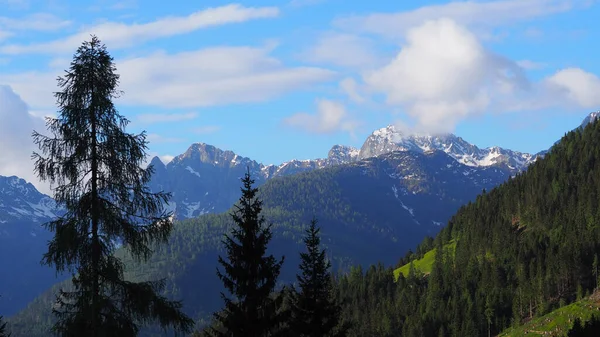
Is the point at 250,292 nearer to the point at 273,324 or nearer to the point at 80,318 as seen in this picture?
the point at 273,324

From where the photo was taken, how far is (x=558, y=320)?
181 meters

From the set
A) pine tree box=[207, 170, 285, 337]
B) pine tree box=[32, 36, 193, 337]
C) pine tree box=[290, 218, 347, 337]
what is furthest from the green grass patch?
pine tree box=[32, 36, 193, 337]

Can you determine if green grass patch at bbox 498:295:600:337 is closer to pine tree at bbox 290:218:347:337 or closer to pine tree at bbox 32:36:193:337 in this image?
pine tree at bbox 290:218:347:337

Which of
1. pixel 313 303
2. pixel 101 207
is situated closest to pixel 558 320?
pixel 313 303

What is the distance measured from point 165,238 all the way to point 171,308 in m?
2.79

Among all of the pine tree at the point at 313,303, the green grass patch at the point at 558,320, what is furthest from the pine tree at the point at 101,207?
the green grass patch at the point at 558,320

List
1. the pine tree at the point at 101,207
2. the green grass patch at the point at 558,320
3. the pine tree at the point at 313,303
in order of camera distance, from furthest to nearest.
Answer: the green grass patch at the point at 558,320 < the pine tree at the point at 313,303 < the pine tree at the point at 101,207

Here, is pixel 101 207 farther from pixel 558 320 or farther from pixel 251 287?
pixel 558 320

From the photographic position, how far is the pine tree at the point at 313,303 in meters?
44.4

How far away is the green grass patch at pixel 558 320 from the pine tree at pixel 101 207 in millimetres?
158724

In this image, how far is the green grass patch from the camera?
570 ft

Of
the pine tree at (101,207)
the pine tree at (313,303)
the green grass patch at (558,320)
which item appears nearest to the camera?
the pine tree at (101,207)

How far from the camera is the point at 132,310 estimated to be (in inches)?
1078

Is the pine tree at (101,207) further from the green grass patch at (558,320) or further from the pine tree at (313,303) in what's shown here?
the green grass patch at (558,320)
